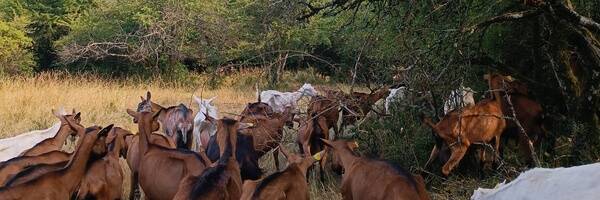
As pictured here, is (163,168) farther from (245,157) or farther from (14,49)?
(14,49)

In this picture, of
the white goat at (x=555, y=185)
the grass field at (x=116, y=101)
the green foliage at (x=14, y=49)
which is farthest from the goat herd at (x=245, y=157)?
the green foliage at (x=14, y=49)

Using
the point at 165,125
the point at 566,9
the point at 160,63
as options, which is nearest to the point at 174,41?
→ the point at 160,63

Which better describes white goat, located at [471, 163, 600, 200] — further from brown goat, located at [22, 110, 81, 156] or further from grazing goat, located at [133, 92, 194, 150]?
grazing goat, located at [133, 92, 194, 150]

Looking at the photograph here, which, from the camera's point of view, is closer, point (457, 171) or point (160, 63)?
point (457, 171)

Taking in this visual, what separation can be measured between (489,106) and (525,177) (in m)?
2.61

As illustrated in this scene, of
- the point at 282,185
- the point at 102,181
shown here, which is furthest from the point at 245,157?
the point at 282,185

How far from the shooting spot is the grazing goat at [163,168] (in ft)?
22.0

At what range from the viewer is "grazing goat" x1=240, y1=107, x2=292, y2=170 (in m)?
8.65

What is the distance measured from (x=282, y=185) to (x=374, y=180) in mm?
753

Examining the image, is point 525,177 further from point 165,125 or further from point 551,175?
point 165,125

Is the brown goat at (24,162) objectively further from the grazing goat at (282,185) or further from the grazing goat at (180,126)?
the grazing goat at (180,126)

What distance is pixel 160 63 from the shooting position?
28203mm

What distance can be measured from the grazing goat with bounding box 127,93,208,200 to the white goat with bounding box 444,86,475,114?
9.35 feet

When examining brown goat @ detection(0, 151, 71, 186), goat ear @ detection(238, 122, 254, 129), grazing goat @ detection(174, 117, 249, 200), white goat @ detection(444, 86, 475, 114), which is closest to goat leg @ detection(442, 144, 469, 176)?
white goat @ detection(444, 86, 475, 114)
